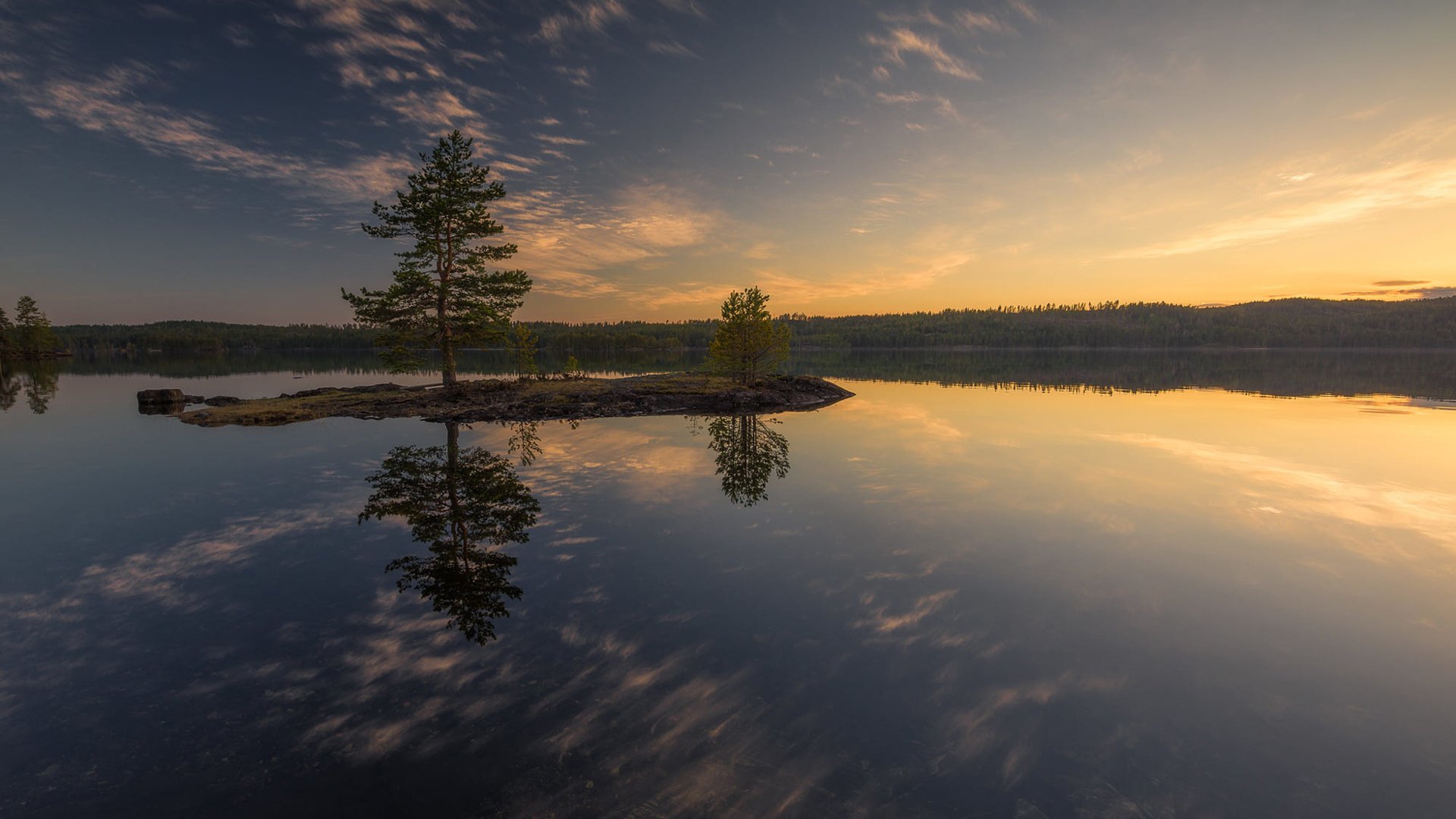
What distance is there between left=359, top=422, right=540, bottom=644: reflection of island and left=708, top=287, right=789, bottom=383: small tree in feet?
84.9

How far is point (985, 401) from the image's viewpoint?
150 feet

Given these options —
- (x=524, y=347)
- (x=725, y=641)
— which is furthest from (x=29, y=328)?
(x=725, y=641)

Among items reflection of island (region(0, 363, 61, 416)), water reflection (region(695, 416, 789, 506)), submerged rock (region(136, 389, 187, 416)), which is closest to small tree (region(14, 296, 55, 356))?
reflection of island (region(0, 363, 61, 416))

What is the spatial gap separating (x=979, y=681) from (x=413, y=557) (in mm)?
11561

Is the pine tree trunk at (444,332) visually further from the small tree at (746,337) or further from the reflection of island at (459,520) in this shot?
the small tree at (746,337)

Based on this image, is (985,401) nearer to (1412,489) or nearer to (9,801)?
(1412,489)

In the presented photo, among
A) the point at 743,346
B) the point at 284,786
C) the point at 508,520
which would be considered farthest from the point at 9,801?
the point at 743,346

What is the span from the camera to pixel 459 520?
14734 mm

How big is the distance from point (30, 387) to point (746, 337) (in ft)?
238

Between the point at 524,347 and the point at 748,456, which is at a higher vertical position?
the point at 524,347

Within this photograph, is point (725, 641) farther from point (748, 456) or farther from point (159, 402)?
point (159, 402)

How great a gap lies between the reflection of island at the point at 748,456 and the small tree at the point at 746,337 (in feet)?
41.5

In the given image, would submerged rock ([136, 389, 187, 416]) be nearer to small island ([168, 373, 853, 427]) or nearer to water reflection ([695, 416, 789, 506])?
small island ([168, 373, 853, 427])

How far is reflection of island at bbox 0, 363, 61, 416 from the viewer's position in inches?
1603
